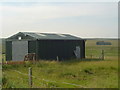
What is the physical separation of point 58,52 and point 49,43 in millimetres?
1619

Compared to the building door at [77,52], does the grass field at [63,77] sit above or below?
below

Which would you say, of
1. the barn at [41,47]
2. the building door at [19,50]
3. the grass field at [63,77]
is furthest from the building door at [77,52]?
the grass field at [63,77]

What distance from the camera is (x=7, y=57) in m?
26.1

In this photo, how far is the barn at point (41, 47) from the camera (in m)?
22.6

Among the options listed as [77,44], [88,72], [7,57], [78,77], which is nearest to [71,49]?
[77,44]

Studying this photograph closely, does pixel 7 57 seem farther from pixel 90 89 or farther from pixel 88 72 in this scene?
pixel 90 89

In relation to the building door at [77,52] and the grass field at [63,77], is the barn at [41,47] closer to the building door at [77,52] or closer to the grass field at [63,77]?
the building door at [77,52]

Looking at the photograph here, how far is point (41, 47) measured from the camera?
73.8 ft

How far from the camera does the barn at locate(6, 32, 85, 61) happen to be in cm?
2256

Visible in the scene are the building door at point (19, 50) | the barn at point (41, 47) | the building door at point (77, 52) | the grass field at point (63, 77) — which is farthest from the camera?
the building door at point (77, 52)

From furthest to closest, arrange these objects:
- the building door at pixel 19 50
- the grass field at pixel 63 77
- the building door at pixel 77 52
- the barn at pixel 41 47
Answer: the building door at pixel 77 52 < the building door at pixel 19 50 < the barn at pixel 41 47 < the grass field at pixel 63 77

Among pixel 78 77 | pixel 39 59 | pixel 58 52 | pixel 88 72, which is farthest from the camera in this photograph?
pixel 58 52

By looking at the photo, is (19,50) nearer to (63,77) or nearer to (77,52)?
(77,52)

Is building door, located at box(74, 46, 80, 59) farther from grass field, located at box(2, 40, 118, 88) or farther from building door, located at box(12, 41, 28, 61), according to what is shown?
grass field, located at box(2, 40, 118, 88)
